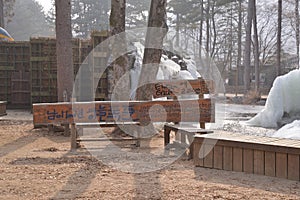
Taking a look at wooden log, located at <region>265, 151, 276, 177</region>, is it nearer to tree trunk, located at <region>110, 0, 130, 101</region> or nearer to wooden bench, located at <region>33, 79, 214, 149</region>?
wooden bench, located at <region>33, 79, 214, 149</region>

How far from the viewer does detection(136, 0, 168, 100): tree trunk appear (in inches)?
377

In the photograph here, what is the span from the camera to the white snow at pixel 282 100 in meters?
12.9

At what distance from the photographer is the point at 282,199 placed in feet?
13.8

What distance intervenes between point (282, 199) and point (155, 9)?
20.9ft

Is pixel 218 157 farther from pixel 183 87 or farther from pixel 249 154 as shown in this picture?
pixel 183 87

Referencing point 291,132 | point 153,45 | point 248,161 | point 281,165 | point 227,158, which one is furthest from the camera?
point 153,45

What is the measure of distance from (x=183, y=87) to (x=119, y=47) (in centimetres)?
189

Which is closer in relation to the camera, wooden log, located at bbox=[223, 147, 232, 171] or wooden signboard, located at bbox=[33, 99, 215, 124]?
wooden log, located at bbox=[223, 147, 232, 171]

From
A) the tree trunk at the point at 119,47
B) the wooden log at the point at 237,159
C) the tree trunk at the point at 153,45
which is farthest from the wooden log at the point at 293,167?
the tree trunk at the point at 119,47

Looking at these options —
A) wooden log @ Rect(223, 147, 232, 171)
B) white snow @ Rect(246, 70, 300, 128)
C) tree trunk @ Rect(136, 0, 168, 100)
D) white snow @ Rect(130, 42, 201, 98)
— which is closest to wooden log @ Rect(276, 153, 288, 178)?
wooden log @ Rect(223, 147, 232, 171)

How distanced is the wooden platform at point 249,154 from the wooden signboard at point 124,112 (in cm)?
158

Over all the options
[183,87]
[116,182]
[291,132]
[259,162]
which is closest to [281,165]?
[259,162]

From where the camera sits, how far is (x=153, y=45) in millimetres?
9617

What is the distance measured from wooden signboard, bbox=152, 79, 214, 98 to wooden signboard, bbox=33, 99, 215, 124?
90 centimetres
